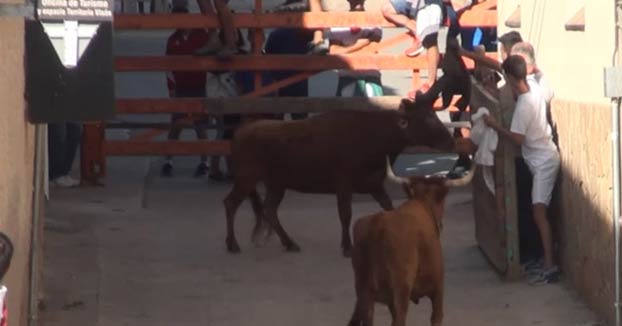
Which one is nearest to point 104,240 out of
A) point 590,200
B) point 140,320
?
point 140,320

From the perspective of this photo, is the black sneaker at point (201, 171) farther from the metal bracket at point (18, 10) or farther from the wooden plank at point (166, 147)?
the metal bracket at point (18, 10)

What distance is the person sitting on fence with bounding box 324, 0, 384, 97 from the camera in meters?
16.6

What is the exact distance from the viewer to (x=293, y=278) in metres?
12.3

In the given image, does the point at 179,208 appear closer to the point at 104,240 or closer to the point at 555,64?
the point at 104,240

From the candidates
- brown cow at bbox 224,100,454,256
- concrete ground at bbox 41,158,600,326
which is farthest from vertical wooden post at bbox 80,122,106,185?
brown cow at bbox 224,100,454,256

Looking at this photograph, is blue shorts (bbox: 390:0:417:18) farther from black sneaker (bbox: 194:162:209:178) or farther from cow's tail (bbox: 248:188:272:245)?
cow's tail (bbox: 248:188:272:245)

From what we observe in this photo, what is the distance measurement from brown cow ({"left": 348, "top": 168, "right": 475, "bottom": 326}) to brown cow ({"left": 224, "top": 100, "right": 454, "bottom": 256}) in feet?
11.5

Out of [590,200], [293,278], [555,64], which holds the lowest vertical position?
[293,278]

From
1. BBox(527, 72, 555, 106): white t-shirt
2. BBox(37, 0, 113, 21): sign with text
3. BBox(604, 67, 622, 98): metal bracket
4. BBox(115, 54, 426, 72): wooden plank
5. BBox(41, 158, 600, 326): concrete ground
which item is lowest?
BBox(41, 158, 600, 326): concrete ground

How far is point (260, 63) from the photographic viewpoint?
16.2 metres

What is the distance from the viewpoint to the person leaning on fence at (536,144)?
38.1 ft

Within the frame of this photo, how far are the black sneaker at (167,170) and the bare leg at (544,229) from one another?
6.54m

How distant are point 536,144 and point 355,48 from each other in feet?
17.2

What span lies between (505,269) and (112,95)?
17.4 feet
